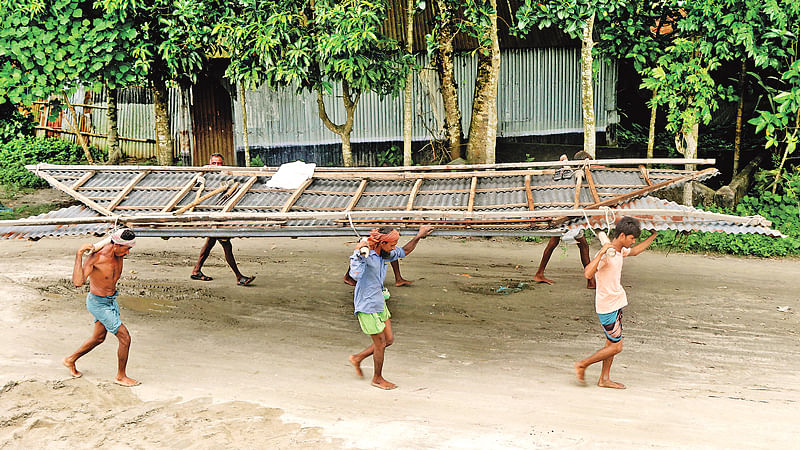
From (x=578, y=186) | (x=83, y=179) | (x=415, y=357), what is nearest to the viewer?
(x=578, y=186)

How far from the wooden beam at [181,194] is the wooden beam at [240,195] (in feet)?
1.93

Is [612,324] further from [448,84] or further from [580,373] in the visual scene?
[448,84]

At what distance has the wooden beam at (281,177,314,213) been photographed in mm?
7549

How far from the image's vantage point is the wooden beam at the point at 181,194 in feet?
25.2

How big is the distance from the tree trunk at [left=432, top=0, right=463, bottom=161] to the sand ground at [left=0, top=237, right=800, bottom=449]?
3.70 m

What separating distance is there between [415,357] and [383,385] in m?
0.96

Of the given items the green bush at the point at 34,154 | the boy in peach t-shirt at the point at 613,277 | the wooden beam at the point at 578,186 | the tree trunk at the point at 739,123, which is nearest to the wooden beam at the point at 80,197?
the wooden beam at the point at 578,186

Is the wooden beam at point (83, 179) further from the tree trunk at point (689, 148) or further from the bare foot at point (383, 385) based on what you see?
the tree trunk at point (689, 148)

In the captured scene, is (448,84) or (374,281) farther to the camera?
(448,84)

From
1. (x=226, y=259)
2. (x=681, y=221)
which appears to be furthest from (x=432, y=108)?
(x=681, y=221)

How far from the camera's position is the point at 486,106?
13.7 metres

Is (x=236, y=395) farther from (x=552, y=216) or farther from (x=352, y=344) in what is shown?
(x=552, y=216)

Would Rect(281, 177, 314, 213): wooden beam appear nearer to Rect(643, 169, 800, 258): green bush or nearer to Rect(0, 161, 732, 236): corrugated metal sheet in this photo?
Rect(0, 161, 732, 236): corrugated metal sheet

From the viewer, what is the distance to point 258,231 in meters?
7.09
